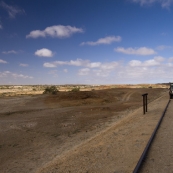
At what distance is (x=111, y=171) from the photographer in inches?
243

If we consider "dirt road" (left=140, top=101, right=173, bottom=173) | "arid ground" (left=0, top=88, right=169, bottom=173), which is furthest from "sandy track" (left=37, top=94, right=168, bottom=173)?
"dirt road" (left=140, top=101, right=173, bottom=173)

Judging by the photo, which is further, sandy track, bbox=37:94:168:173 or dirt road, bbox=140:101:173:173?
sandy track, bbox=37:94:168:173

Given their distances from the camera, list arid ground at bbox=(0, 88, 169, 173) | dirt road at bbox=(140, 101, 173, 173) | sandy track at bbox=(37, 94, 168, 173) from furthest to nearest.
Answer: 1. arid ground at bbox=(0, 88, 169, 173)
2. sandy track at bbox=(37, 94, 168, 173)
3. dirt road at bbox=(140, 101, 173, 173)

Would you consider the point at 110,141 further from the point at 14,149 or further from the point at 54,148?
the point at 14,149

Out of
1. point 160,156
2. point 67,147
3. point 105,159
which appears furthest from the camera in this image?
point 67,147

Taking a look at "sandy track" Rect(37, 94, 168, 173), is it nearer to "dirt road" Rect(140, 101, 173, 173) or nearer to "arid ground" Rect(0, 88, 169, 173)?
"arid ground" Rect(0, 88, 169, 173)

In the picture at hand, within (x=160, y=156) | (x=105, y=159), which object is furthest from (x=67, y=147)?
(x=160, y=156)

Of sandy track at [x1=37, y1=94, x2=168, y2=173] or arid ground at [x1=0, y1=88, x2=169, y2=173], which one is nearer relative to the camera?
sandy track at [x1=37, y1=94, x2=168, y2=173]

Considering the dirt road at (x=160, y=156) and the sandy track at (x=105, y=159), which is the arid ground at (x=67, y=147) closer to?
the sandy track at (x=105, y=159)

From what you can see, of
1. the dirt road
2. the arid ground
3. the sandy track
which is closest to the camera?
the dirt road

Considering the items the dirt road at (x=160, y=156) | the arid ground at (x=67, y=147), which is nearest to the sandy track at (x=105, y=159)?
the arid ground at (x=67, y=147)

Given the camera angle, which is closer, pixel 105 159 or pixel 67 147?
pixel 105 159

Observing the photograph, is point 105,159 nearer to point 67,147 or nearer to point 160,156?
point 160,156

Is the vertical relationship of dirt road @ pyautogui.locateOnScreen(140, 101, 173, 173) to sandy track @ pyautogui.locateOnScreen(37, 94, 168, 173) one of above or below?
above
